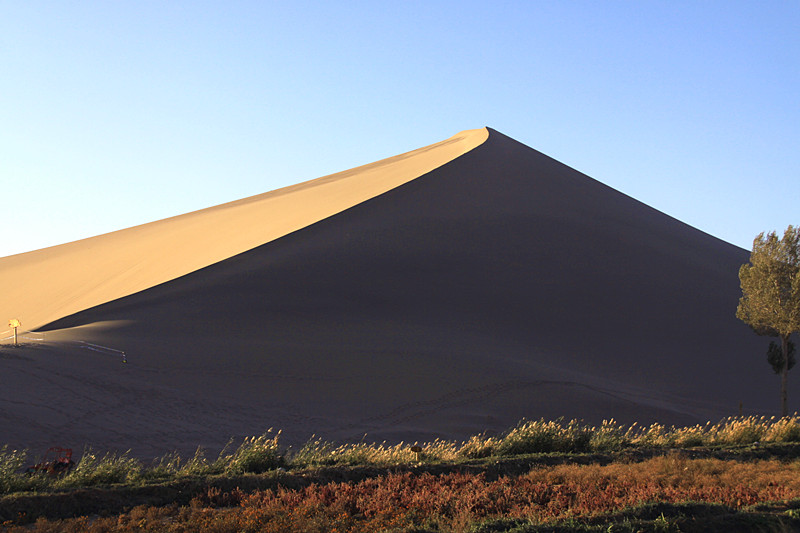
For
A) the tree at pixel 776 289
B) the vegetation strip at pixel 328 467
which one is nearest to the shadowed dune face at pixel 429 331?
the tree at pixel 776 289

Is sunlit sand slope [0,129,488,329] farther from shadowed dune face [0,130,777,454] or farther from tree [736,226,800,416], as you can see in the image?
tree [736,226,800,416]

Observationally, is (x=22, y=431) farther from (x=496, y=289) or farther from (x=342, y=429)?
(x=496, y=289)

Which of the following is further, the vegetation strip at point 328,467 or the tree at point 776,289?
the tree at point 776,289

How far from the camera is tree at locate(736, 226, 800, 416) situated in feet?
67.5

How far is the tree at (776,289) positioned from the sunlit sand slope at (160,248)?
1982 centimetres

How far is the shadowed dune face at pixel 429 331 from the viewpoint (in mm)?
18078

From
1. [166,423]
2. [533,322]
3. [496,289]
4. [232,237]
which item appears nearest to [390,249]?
[496,289]

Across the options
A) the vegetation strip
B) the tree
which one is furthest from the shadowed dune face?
the vegetation strip

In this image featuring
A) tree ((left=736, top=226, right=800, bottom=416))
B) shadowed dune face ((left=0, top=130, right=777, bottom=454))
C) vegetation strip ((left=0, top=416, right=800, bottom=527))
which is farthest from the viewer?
tree ((left=736, top=226, right=800, bottom=416))

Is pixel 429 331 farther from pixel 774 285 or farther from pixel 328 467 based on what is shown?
pixel 328 467

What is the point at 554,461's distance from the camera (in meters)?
10.3

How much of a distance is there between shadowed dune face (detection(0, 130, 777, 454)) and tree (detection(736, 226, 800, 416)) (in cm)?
305

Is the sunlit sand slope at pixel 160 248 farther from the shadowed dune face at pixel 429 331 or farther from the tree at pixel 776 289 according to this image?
the tree at pixel 776 289

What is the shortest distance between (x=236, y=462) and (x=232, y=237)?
2842 cm
